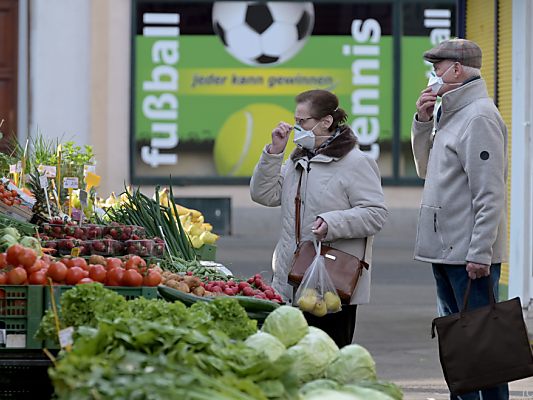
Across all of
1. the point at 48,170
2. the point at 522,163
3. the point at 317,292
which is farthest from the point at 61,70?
the point at 317,292

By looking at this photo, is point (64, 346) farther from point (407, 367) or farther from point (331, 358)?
point (407, 367)

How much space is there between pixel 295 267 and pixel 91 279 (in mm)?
1288

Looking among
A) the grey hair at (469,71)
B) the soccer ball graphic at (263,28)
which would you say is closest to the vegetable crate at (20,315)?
the grey hair at (469,71)

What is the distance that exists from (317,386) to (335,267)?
Result: 2326 mm

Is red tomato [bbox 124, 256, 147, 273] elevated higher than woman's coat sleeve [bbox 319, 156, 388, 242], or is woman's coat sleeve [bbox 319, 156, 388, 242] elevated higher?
woman's coat sleeve [bbox 319, 156, 388, 242]

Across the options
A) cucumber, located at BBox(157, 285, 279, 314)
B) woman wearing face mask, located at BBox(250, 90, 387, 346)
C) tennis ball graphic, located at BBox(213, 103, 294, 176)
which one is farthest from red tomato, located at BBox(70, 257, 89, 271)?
tennis ball graphic, located at BBox(213, 103, 294, 176)

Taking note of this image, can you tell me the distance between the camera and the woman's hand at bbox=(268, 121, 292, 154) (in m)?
6.57

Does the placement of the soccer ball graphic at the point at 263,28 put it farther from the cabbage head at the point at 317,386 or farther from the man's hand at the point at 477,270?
the cabbage head at the point at 317,386

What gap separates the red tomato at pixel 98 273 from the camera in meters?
5.32

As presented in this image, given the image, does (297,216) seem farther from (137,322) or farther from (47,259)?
(137,322)

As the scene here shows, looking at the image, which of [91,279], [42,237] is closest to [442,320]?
[91,279]

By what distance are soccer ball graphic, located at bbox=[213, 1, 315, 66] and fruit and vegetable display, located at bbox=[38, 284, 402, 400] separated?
44.8ft

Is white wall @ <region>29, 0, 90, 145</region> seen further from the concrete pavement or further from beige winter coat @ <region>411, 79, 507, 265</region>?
beige winter coat @ <region>411, 79, 507, 265</region>

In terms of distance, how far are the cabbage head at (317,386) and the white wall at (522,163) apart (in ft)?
19.2
